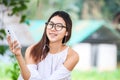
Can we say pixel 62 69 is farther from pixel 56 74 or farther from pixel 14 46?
pixel 14 46

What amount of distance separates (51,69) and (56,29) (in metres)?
0.15

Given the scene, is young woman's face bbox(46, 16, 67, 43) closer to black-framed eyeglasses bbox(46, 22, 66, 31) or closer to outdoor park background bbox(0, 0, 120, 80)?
black-framed eyeglasses bbox(46, 22, 66, 31)

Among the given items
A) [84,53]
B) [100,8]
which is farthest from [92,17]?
[84,53]

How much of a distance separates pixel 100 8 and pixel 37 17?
2.30 feet

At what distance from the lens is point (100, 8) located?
4.14 m

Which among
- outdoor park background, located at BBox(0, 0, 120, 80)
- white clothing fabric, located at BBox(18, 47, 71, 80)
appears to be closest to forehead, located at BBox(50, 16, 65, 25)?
white clothing fabric, located at BBox(18, 47, 71, 80)

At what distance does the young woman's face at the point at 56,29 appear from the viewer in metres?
1.48

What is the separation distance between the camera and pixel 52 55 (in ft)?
4.95

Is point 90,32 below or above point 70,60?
below

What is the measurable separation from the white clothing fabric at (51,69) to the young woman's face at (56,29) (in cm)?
7

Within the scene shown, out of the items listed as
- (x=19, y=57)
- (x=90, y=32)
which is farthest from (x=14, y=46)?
(x=90, y=32)

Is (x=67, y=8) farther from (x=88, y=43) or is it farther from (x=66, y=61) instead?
(x=66, y=61)

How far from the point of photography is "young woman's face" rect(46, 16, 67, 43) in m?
1.48

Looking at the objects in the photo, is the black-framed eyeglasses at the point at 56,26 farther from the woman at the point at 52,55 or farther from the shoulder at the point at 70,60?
the shoulder at the point at 70,60
